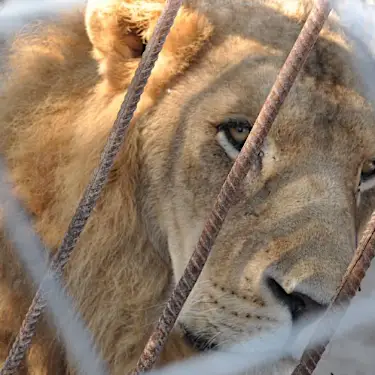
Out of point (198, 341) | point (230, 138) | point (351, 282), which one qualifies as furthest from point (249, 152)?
point (198, 341)

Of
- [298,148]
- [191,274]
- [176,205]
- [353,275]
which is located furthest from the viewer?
[176,205]

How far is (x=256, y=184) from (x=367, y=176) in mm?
337

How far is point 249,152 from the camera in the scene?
1.58 meters

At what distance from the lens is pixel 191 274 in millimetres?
1618

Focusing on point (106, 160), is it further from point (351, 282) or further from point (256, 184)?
point (351, 282)

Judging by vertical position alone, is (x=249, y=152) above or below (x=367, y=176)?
above

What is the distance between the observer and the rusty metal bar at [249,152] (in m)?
1.52

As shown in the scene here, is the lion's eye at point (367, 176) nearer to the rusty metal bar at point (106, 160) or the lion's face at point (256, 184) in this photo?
the lion's face at point (256, 184)

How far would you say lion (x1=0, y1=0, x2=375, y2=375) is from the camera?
1.85 m

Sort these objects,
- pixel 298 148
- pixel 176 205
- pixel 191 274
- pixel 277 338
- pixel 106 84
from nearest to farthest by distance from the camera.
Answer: pixel 191 274
pixel 277 338
pixel 298 148
pixel 176 205
pixel 106 84

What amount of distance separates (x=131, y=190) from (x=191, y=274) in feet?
1.77

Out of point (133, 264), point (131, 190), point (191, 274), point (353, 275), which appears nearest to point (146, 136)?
point (131, 190)

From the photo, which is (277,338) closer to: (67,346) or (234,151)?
(234,151)

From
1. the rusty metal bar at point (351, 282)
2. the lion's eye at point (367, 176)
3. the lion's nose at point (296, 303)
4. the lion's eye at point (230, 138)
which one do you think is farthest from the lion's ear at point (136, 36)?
the rusty metal bar at point (351, 282)
